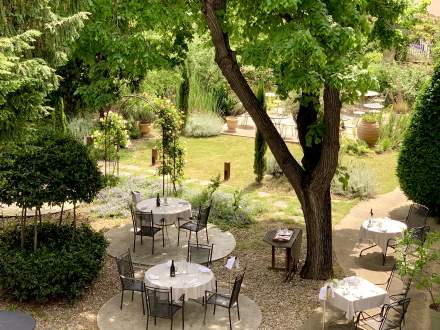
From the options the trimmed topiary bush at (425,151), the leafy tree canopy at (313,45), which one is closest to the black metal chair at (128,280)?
the leafy tree canopy at (313,45)

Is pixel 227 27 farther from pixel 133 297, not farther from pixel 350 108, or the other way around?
pixel 350 108

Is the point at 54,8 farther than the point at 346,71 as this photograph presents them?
Yes

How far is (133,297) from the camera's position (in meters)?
9.66

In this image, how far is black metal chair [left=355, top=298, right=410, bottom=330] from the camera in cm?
829

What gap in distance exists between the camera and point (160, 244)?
12141 mm

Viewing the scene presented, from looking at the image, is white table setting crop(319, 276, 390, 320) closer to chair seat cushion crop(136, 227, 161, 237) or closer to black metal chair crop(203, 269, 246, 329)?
black metal chair crop(203, 269, 246, 329)

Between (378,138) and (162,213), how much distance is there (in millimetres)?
11156

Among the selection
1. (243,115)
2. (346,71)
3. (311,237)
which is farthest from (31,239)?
(243,115)

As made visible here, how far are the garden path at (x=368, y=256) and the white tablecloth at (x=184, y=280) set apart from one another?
1.69 metres

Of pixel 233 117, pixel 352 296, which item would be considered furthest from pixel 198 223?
pixel 233 117

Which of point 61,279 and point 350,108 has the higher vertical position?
point 350,108

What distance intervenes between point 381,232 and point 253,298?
10.8 ft

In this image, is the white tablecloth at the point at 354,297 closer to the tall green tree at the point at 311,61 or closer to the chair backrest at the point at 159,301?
the tall green tree at the point at 311,61

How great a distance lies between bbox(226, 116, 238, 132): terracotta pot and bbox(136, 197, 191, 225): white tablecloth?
994 centimetres
